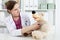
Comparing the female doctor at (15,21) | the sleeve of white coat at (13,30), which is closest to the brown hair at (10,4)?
the female doctor at (15,21)

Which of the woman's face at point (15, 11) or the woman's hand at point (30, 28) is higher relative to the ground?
the woman's face at point (15, 11)

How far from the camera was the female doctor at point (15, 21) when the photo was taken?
70.8 inches

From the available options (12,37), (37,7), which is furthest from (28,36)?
(37,7)

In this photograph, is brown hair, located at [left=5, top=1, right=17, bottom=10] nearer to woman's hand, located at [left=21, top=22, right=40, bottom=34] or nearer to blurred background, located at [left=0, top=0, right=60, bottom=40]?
blurred background, located at [left=0, top=0, right=60, bottom=40]

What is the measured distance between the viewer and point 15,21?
1815mm

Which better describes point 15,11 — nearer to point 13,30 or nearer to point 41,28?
point 13,30

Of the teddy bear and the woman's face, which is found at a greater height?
the woman's face

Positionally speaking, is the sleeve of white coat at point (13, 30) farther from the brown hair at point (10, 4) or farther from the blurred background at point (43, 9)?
the brown hair at point (10, 4)

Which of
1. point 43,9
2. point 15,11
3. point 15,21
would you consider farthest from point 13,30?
point 43,9

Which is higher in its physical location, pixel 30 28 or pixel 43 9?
pixel 43 9

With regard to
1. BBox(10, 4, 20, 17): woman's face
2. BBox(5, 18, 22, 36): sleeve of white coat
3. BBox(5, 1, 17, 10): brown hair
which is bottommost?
BBox(5, 18, 22, 36): sleeve of white coat

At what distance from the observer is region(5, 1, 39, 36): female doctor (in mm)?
1798

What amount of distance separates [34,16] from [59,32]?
1.08 feet

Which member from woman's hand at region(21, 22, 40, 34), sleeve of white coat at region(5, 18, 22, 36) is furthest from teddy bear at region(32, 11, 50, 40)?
sleeve of white coat at region(5, 18, 22, 36)
